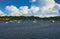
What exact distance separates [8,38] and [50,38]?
1073cm

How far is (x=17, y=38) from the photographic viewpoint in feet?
167

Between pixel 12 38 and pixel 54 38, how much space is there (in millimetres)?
10705

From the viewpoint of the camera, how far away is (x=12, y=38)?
51.1 metres

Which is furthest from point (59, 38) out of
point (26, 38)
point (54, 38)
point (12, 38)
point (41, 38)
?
point (12, 38)

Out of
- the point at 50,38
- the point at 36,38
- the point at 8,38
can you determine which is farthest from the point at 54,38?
the point at 8,38

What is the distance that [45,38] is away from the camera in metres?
50.4

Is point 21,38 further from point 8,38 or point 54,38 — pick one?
point 54,38

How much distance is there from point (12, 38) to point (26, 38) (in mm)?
3596

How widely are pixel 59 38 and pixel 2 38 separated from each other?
14479 millimetres

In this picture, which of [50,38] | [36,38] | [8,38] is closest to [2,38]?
[8,38]

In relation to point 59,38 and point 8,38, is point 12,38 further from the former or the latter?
point 59,38

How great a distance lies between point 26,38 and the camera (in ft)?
167

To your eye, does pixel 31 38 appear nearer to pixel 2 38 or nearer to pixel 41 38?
pixel 41 38

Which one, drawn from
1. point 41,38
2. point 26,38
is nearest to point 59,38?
point 41,38
